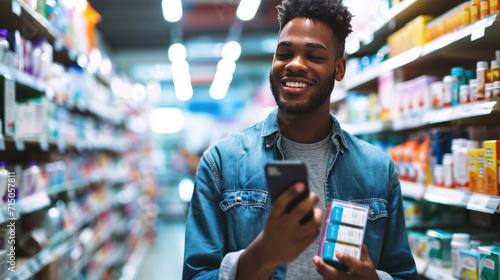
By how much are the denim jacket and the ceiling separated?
15.3 ft

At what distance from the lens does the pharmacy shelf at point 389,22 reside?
97.7 inches

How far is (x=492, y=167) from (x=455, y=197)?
11.8 inches

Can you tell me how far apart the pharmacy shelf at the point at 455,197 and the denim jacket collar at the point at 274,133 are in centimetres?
81

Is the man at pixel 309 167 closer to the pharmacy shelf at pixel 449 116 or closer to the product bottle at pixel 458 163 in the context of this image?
the pharmacy shelf at pixel 449 116

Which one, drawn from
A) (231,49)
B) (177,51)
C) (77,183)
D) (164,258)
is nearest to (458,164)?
(77,183)

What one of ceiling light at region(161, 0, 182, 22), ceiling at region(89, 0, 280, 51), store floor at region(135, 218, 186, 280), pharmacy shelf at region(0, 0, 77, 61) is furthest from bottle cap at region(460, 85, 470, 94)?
ceiling at region(89, 0, 280, 51)

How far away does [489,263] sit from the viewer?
1801 millimetres

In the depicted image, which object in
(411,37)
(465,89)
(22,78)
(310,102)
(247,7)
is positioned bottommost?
(310,102)

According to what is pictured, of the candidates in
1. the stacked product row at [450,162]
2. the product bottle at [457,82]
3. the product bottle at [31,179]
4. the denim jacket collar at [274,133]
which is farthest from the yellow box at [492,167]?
the product bottle at [31,179]

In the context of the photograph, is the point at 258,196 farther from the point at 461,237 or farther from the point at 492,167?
the point at 461,237

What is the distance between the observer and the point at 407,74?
2828mm

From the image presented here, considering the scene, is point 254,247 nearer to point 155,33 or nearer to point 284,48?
point 284,48

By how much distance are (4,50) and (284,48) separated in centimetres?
155

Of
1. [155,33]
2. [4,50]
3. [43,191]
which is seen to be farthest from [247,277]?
[155,33]
